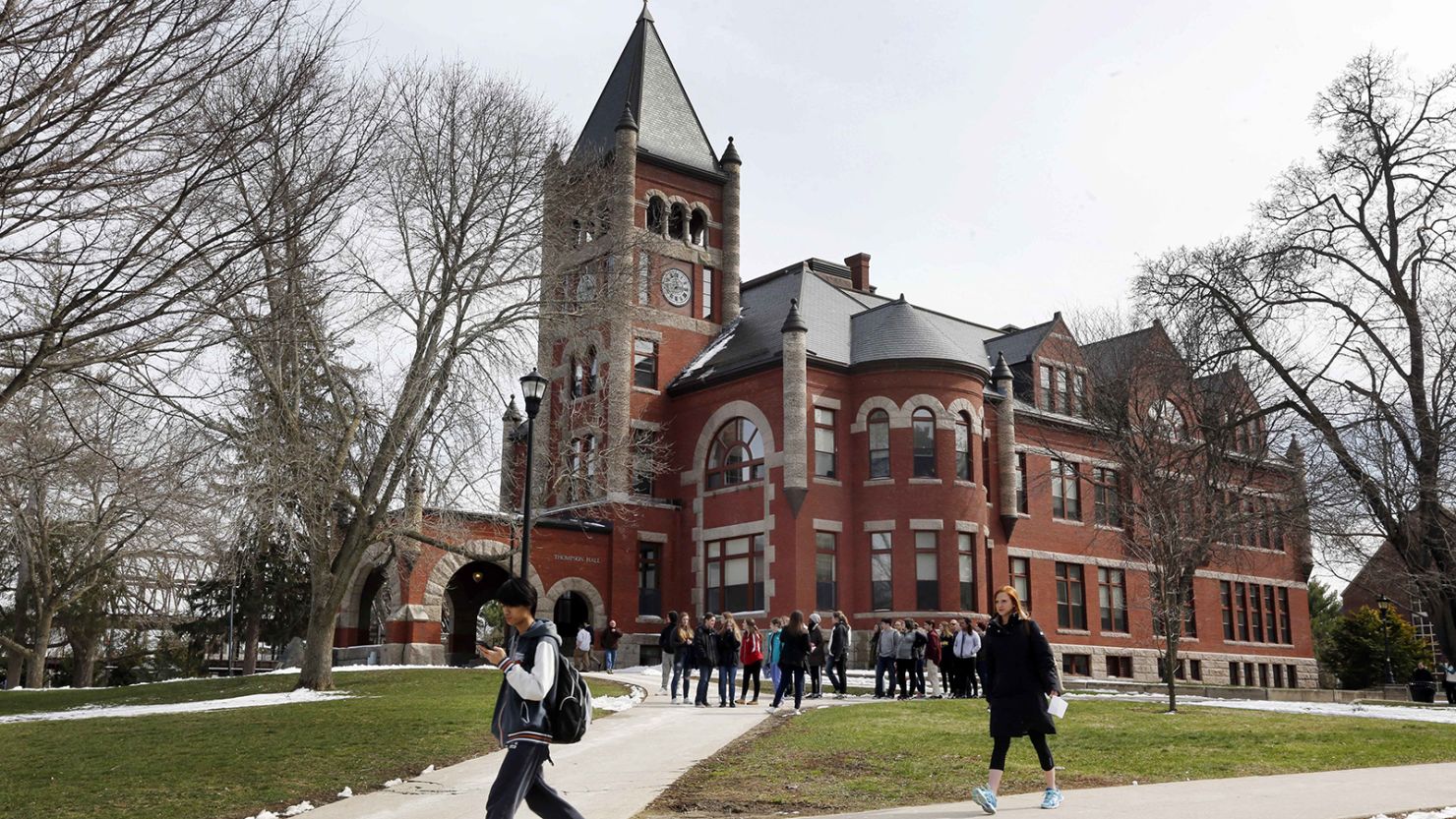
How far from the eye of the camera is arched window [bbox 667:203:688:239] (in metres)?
43.3

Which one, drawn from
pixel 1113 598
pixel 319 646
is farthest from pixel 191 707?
pixel 1113 598

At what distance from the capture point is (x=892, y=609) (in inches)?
1420

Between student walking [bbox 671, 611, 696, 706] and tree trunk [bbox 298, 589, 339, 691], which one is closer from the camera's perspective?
student walking [bbox 671, 611, 696, 706]

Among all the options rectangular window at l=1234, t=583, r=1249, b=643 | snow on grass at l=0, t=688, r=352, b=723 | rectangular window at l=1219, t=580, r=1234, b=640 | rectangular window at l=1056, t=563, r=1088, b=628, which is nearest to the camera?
snow on grass at l=0, t=688, r=352, b=723

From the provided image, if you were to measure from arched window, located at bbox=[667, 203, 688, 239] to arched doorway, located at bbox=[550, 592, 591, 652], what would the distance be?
12891 mm

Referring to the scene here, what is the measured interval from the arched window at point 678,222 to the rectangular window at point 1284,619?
2751 centimetres

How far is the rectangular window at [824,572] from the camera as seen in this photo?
36.4 meters

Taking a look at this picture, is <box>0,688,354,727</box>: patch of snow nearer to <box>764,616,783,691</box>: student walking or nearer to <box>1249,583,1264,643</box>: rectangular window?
<box>764,616,783,691</box>: student walking

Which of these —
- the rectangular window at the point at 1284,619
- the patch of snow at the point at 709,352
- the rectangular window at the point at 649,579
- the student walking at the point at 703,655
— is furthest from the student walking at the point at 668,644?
the rectangular window at the point at 1284,619

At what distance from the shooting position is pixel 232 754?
14070mm

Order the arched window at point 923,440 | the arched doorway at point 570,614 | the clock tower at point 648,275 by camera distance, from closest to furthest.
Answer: the arched window at point 923,440 → the clock tower at point 648,275 → the arched doorway at point 570,614

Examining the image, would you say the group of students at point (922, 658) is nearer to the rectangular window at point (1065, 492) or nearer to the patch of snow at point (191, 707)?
the patch of snow at point (191, 707)

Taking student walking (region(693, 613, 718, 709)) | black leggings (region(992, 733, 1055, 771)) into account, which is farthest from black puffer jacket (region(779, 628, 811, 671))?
black leggings (region(992, 733, 1055, 771))

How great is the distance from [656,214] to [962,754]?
1251 inches
